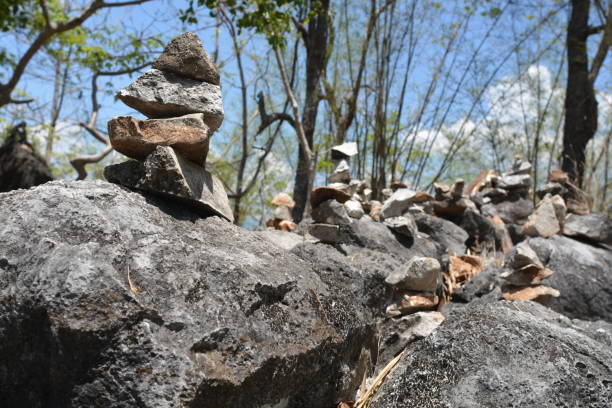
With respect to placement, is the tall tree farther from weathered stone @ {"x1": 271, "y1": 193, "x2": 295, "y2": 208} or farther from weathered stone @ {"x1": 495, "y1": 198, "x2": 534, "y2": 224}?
weathered stone @ {"x1": 271, "y1": 193, "x2": 295, "y2": 208}

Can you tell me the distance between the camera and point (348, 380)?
5.12ft

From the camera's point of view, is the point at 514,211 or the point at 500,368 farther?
the point at 514,211

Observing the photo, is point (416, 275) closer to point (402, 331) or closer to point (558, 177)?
point (402, 331)

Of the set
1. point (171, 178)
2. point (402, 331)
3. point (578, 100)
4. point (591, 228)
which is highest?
point (578, 100)

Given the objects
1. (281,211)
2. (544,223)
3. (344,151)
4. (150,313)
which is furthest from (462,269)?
(150,313)

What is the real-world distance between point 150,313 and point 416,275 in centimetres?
142

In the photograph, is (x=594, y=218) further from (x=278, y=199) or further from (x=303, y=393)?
(x=303, y=393)

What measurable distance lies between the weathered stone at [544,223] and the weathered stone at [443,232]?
0.50 metres

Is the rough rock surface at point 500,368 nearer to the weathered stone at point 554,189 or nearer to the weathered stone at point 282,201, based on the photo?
the weathered stone at point 282,201

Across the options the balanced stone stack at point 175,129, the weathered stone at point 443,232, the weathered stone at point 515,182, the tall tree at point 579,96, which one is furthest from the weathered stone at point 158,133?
the tall tree at point 579,96

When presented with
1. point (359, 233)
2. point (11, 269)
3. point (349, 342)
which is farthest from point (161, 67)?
point (359, 233)

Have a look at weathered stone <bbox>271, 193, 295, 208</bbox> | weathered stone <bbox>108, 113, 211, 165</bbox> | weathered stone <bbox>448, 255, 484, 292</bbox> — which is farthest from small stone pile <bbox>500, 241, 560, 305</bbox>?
weathered stone <bbox>271, 193, 295, 208</bbox>

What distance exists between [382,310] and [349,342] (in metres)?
0.34

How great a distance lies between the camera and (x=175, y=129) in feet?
5.16
